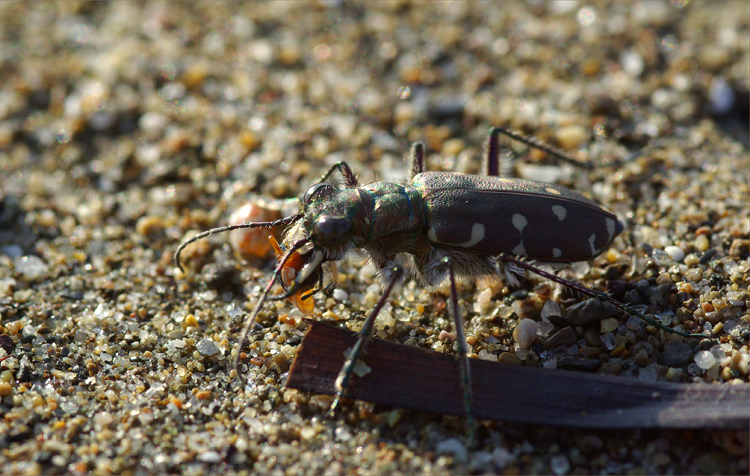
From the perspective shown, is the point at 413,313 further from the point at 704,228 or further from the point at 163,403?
the point at 704,228

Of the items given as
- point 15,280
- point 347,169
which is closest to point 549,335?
point 347,169

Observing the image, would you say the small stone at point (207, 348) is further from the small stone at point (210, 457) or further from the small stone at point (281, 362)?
the small stone at point (210, 457)

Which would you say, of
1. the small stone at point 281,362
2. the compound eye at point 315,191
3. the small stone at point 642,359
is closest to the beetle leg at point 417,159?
the compound eye at point 315,191

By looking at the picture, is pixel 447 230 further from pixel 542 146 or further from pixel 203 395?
pixel 203 395

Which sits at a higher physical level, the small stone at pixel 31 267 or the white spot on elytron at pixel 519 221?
the white spot on elytron at pixel 519 221

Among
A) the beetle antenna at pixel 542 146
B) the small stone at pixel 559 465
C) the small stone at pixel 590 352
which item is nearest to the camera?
the small stone at pixel 559 465

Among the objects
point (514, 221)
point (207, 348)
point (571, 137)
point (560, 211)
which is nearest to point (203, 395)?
point (207, 348)
